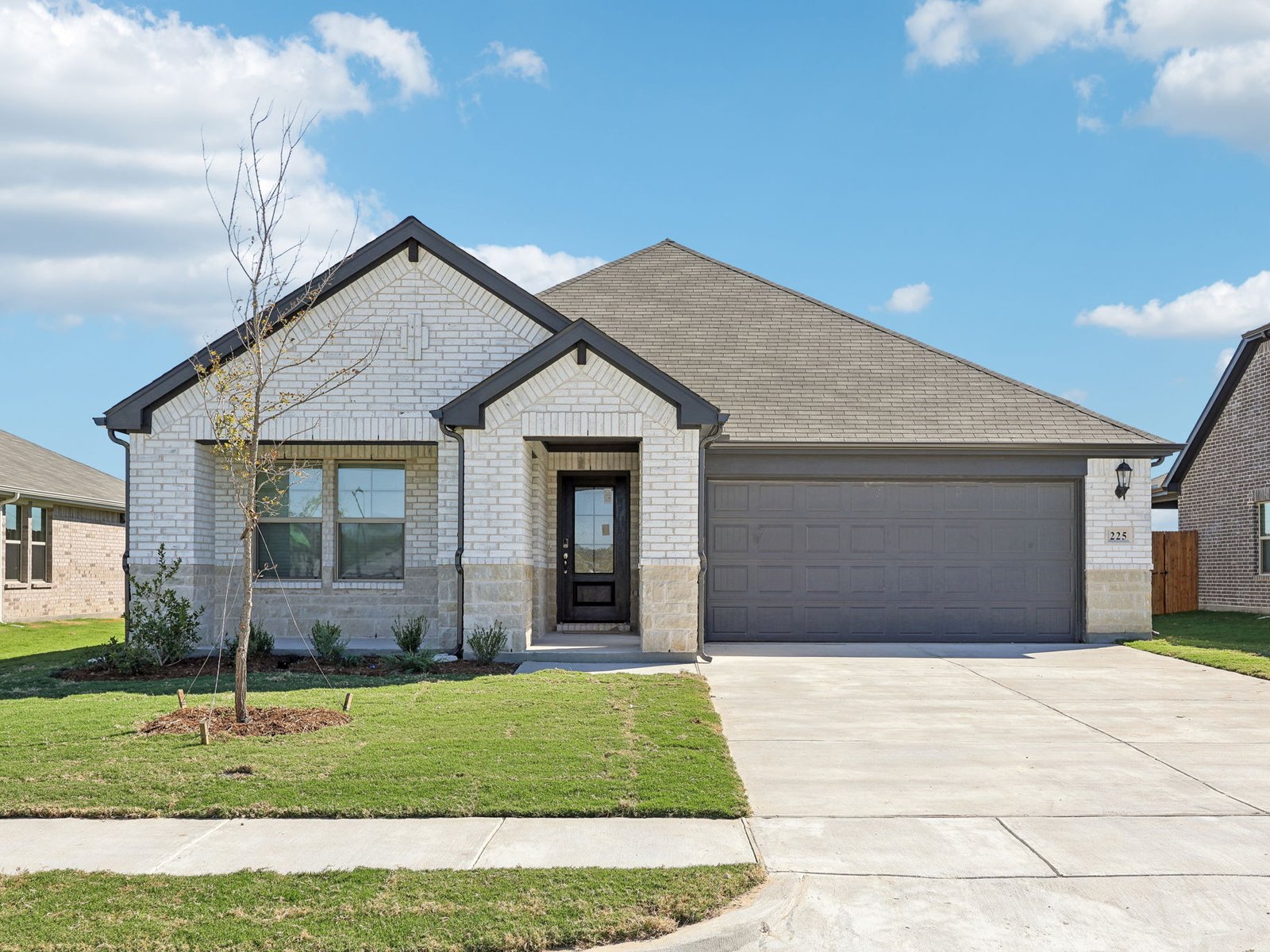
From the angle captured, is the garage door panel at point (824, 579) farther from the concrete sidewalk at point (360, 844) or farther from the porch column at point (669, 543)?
the concrete sidewalk at point (360, 844)

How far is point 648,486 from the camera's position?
13766 mm

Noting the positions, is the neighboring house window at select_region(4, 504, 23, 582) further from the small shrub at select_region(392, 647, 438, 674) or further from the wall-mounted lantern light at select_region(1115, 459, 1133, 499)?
the wall-mounted lantern light at select_region(1115, 459, 1133, 499)

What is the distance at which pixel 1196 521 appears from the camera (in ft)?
85.1

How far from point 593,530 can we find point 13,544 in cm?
1366

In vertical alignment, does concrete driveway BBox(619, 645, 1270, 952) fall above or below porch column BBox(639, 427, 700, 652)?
below

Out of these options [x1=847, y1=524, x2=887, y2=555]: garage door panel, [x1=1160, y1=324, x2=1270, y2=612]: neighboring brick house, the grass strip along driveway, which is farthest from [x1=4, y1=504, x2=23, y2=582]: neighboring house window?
[x1=1160, y1=324, x2=1270, y2=612]: neighboring brick house

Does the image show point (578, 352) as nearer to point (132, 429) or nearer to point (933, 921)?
point (132, 429)

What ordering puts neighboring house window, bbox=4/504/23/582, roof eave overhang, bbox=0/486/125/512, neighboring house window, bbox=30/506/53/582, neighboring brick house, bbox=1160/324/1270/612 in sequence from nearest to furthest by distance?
roof eave overhang, bbox=0/486/125/512
neighboring house window, bbox=4/504/23/582
neighboring brick house, bbox=1160/324/1270/612
neighboring house window, bbox=30/506/53/582

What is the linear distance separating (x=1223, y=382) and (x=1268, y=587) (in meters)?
4.81

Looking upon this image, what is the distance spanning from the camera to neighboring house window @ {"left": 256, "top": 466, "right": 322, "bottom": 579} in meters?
15.5

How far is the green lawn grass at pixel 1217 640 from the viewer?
14.2 meters

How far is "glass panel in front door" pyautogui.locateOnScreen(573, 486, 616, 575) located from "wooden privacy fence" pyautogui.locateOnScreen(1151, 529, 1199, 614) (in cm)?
1464

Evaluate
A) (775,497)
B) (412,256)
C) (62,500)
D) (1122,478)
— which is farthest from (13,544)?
(1122,478)

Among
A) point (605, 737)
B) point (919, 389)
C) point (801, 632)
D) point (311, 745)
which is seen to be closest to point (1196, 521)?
point (919, 389)
